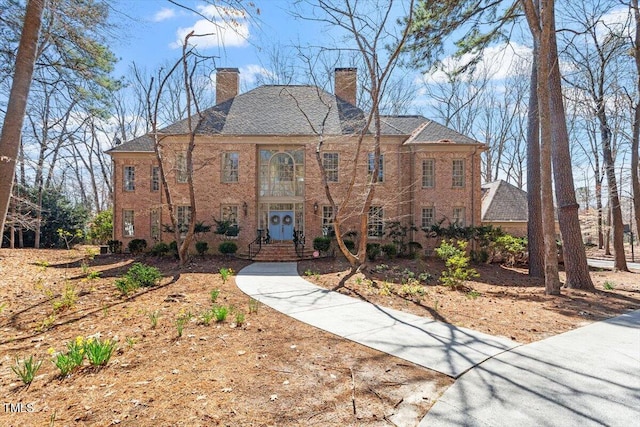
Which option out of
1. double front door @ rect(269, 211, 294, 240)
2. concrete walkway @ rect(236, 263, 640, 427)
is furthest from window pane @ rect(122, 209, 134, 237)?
concrete walkway @ rect(236, 263, 640, 427)

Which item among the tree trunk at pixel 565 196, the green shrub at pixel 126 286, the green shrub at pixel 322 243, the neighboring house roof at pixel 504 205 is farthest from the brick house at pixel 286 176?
the green shrub at pixel 126 286

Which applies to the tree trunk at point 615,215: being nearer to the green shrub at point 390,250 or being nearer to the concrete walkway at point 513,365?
the green shrub at point 390,250

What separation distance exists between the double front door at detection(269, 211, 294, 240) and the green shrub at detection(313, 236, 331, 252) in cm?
264

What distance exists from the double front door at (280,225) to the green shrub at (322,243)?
264 centimetres

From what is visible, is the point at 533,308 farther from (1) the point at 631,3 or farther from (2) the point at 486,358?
(1) the point at 631,3

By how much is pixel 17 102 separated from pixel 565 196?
13.4 meters

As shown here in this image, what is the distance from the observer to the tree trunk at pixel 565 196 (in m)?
9.44

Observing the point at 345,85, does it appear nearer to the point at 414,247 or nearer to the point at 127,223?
the point at 414,247

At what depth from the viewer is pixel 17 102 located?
19.4ft

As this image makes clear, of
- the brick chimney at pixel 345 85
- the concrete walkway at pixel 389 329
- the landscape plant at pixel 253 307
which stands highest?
the brick chimney at pixel 345 85

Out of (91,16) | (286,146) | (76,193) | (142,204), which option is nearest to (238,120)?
(286,146)

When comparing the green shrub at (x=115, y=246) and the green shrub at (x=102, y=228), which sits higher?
the green shrub at (x=102, y=228)

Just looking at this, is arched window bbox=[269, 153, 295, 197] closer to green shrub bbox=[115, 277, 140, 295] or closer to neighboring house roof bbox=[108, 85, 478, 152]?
neighboring house roof bbox=[108, 85, 478, 152]

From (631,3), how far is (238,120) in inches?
678
